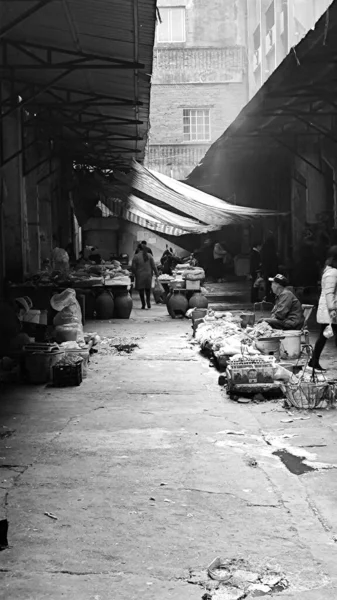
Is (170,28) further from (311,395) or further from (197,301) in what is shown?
(311,395)

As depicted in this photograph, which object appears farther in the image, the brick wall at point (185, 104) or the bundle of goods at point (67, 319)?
the brick wall at point (185, 104)

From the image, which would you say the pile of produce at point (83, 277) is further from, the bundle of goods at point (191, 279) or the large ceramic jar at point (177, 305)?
the bundle of goods at point (191, 279)

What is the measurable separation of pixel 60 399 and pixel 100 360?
2845 mm

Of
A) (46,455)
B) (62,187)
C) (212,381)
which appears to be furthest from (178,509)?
(62,187)

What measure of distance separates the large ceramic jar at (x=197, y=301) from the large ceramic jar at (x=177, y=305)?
0.45ft

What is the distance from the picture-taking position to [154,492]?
20.1ft

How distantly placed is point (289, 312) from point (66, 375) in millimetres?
3699

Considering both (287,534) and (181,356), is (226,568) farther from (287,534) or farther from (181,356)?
(181,356)

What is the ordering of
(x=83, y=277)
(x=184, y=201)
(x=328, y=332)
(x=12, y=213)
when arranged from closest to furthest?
(x=328, y=332) < (x=12, y=213) < (x=83, y=277) < (x=184, y=201)

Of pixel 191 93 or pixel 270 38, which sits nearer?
pixel 270 38

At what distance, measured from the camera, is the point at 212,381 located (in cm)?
1071

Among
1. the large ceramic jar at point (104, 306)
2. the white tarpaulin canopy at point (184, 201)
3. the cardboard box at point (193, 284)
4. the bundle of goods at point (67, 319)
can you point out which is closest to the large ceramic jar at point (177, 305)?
the cardboard box at point (193, 284)

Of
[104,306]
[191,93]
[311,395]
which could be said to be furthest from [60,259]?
[191,93]

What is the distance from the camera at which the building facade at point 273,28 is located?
3491cm
